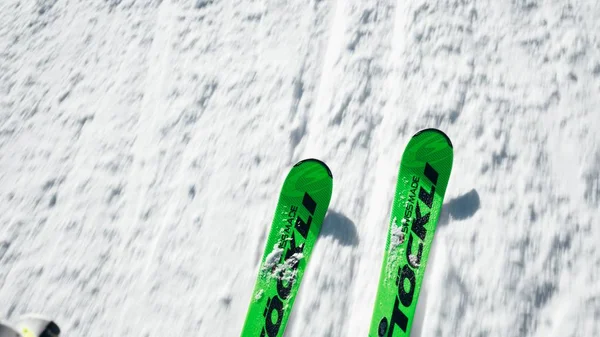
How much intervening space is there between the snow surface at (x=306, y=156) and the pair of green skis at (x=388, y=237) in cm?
6

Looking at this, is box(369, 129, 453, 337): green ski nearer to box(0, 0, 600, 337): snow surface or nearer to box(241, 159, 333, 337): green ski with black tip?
box(0, 0, 600, 337): snow surface

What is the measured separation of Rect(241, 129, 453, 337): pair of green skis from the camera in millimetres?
1869

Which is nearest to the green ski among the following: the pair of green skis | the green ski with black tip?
the pair of green skis

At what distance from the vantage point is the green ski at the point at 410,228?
1.83 metres

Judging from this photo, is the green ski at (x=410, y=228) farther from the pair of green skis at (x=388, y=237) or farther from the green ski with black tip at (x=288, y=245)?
the green ski with black tip at (x=288, y=245)

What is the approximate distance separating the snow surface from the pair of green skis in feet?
0.19

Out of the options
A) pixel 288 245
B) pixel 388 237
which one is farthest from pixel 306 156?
pixel 388 237

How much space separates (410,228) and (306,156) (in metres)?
0.61

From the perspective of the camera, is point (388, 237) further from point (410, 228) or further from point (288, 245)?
point (288, 245)

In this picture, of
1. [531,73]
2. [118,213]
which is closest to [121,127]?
[118,213]

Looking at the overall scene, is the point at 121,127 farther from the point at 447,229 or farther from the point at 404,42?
the point at 447,229

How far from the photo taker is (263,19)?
2896 mm

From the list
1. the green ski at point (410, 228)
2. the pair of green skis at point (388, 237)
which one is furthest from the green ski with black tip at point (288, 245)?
the green ski at point (410, 228)

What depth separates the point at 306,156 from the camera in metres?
2.33
